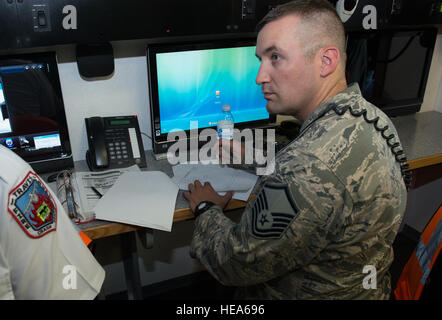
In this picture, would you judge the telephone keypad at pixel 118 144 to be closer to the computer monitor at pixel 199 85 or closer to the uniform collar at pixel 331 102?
the computer monitor at pixel 199 85

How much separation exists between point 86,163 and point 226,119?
66cm

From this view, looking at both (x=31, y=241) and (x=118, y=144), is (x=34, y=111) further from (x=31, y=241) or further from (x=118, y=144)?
(x=31, y=241)

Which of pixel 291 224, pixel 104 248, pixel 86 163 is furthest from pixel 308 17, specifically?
pixel 104 248

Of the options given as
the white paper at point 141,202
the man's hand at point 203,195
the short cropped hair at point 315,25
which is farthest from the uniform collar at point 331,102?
the white paper at point 141,202

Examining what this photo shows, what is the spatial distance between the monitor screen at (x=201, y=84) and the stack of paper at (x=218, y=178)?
0.22 metres

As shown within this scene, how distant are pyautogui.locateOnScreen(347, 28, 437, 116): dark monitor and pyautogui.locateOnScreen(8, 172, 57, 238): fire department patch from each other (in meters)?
1.52

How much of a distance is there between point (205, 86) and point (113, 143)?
0.47 m

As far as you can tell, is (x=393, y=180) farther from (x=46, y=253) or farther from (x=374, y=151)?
(x=46, y=253)

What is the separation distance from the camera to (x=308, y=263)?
0.97m

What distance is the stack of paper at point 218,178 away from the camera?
1.38 meters

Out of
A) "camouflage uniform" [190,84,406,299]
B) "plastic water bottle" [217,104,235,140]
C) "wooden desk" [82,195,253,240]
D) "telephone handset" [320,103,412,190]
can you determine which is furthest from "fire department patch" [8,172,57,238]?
"plastic water bottle" [217,104,235,140]

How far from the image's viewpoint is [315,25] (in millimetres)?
1016

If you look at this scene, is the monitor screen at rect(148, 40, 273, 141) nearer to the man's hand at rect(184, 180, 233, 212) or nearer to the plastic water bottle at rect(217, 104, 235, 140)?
the plastic water bottle at rect(217, 104, 235, 140)

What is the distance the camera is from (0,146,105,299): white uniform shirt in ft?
2.43
